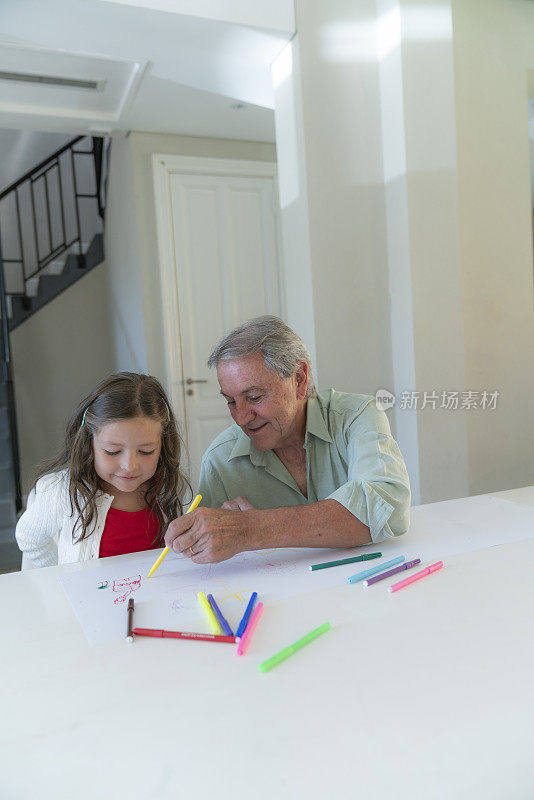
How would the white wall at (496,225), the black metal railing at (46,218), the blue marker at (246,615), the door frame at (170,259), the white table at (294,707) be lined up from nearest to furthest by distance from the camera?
1. the white table at (294,707)
2. the blue marker at (246,615)
3. the white wall at (496,225)
4. the door frame at (170,259)
5. the black metal railing at (46,218)

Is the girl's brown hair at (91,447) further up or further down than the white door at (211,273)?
further down

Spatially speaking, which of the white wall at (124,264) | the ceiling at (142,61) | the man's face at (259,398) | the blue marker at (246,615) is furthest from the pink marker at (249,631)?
the white wall at (124,264)

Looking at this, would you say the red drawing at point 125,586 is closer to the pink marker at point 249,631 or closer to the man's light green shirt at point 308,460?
the pink marker at point 249,631

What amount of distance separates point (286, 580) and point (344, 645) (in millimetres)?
282

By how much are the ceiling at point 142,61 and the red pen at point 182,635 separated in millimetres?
2378

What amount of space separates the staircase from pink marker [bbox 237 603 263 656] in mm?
4832

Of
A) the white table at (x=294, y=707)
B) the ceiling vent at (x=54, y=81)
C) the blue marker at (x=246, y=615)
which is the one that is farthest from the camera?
the ceiling vent at (x=54, y=81)

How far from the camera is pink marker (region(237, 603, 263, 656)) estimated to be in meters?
0.83

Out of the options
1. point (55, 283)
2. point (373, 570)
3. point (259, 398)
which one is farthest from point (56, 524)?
point (55, 283)

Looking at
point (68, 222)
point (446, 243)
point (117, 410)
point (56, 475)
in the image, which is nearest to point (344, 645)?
point (117, 410)

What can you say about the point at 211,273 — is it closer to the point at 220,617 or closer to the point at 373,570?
the point at 373,570

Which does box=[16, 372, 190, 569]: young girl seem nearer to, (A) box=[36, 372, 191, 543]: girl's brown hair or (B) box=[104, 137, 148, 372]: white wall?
(A) box=[36, 372, 191, 543]: girl's brown hair

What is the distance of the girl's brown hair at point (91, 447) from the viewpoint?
151 centimetres

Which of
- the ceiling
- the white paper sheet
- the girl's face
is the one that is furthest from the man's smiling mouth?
the ceiling
